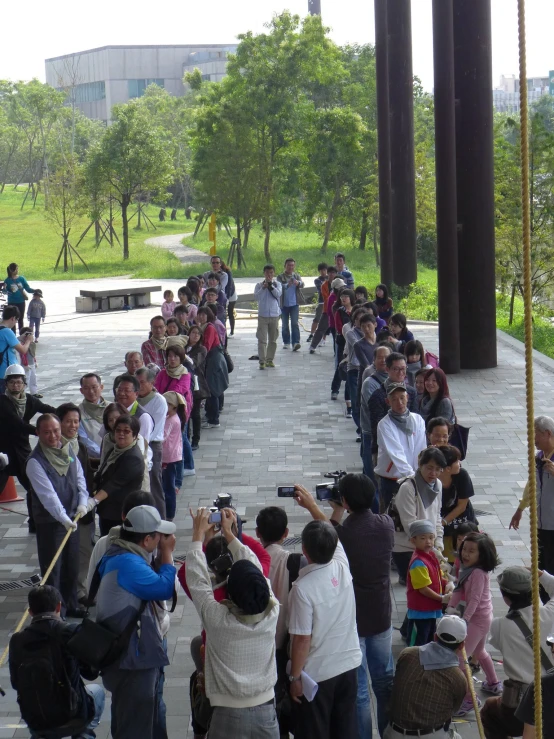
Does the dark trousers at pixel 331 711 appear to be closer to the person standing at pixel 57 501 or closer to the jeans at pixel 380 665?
the jeans at pixel 380 665

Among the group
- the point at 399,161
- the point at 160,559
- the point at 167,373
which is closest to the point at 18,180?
the point at 399,161

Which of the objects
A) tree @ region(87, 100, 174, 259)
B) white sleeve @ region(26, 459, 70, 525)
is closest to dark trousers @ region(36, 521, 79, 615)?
white sleeve @ region(26, 459, 70, 525)

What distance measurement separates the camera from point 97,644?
4734 millimetres

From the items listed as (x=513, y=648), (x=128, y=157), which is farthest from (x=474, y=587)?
(x=128, y=157)

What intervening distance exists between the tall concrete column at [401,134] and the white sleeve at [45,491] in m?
19.7

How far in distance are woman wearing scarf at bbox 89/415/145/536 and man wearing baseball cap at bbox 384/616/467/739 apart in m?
3.27

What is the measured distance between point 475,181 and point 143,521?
47.8 ft

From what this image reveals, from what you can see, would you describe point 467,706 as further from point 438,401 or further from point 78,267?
point 78,267

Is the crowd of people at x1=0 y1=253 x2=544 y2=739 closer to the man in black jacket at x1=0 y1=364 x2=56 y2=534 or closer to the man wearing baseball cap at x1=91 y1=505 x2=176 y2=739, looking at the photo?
the man wearing baseball cap at x1=91 y1=505 x2=176 y2=739

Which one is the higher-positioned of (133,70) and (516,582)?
(133,70)

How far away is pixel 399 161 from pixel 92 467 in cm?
1843

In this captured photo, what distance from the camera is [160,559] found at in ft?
17.3

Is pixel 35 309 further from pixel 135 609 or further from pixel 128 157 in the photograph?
pixel 128 157

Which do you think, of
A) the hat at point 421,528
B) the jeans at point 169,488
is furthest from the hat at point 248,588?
the jeans at point 169,488
